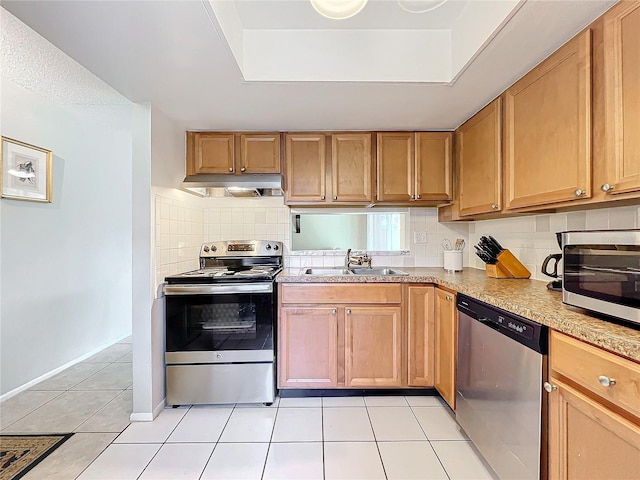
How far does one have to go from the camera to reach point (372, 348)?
2.22 metres

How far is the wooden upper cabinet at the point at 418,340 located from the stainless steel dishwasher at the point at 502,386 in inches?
16.1

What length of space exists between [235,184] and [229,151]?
406 millimetres

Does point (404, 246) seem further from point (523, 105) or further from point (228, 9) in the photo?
point (228, 9)

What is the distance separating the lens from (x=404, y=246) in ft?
9.40

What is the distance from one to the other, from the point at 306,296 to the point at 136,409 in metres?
1.30

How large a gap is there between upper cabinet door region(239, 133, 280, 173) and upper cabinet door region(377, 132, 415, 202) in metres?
0.86

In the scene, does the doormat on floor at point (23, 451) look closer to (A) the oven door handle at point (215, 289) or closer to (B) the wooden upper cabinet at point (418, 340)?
(A) the oven door handle at point (215, 289)

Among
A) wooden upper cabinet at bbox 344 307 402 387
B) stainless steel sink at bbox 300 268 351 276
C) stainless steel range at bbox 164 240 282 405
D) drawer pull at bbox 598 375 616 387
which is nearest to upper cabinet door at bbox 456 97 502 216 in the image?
wooden upper cabinet at bbox 344 307 402 387

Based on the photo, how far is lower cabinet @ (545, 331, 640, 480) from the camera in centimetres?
84

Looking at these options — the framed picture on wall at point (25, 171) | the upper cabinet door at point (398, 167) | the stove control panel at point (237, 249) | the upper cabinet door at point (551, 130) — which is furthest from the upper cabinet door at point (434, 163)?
the framed picture on wall at point (25, 171)

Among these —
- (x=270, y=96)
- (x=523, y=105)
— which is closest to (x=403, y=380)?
(x=523, y=105)

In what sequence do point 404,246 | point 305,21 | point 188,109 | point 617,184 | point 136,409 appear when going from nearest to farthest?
point 617,184, point 305,21, point 136,409, point 188,109, point 404,246

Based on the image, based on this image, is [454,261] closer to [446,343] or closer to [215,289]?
[446,343]

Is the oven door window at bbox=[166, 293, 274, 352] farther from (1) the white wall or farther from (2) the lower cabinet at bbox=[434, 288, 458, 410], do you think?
(1) the white wall
